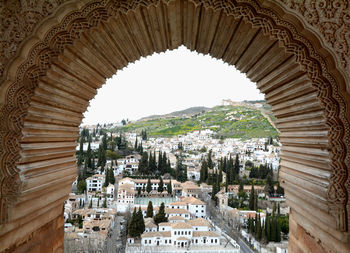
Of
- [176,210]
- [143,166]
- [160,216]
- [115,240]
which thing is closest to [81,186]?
[143,166]

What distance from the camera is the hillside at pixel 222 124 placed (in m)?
66.1

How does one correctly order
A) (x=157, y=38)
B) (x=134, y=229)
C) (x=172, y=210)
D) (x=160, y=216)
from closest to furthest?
(x=157, y=38)
(x=134, y=229)
(x=160, y=216)
(x=172, y=210)

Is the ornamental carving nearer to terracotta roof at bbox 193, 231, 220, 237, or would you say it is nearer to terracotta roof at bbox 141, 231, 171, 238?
terracotta roof at bbox 141, 231, 171, 238

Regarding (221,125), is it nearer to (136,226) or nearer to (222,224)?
(222,224)

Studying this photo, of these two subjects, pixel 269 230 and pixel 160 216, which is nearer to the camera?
pixel 269 230

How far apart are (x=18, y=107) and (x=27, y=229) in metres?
0.87

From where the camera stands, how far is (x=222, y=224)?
933 inches

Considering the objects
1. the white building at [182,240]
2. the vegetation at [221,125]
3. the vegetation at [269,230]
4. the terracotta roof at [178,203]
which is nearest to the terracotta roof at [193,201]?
the terracotta roof at [178,203]

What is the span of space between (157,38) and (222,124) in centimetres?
7529

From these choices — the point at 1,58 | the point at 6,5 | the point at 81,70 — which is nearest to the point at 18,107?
the point at 1,58

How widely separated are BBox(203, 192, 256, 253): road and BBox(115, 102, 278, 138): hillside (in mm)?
36773

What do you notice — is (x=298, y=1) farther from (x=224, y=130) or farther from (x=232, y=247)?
(x=224, y=130)

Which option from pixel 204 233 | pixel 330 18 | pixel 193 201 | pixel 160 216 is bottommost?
pixel 204 233

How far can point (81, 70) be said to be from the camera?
6.97ft
